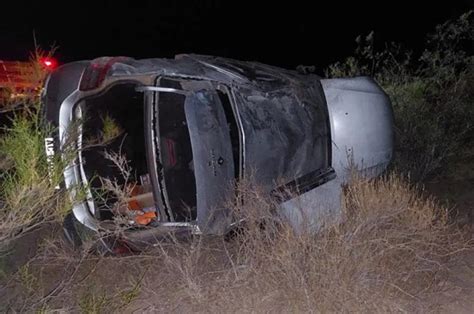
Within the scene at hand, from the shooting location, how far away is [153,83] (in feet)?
14.6

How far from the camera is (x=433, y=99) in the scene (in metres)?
7.89

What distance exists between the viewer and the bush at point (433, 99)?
22.3ft

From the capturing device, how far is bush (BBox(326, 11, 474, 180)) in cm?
681

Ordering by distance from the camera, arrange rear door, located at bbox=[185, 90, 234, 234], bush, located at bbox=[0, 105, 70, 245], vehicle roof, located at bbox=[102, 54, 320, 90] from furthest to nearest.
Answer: vehicle roof, located at bbox=[102, 54, 320, 90] → rear door, located at bbox=[185, 90, 234, 234] → bush, located at bbox=[0, 105, 70, 245]

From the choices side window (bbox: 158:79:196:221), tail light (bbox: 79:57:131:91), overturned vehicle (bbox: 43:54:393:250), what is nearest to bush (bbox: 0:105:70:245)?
overturned vehicle (bbox: 43:54:393:250)

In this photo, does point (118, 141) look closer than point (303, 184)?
No

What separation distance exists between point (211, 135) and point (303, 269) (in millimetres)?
1348

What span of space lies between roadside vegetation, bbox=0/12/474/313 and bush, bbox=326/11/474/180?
2077 mm

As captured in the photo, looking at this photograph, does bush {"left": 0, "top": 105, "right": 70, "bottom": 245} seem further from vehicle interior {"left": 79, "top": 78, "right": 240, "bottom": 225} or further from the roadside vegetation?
vehicle interior {"left": 79, "top": 78, "right": 240, "bottom": 225}

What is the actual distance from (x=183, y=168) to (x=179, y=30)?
10754 millimetres

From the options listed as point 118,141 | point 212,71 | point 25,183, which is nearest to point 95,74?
point 212,71

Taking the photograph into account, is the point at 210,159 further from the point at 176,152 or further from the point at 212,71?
the point at 176,152

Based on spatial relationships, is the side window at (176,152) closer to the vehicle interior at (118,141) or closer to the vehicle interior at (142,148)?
the vehicle interior at (142,148)

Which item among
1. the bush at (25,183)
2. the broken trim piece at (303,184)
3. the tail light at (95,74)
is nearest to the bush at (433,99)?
the broken trim piece at (303,184)
